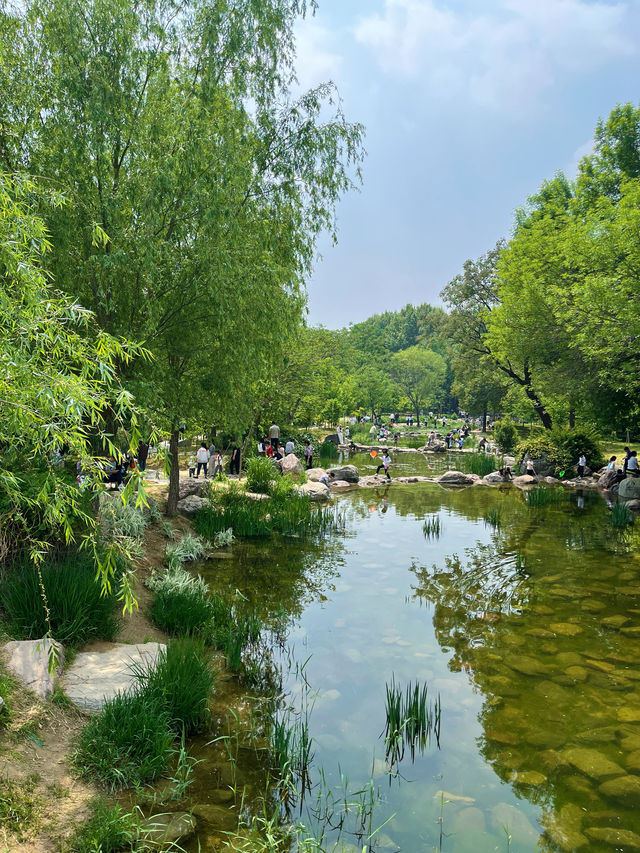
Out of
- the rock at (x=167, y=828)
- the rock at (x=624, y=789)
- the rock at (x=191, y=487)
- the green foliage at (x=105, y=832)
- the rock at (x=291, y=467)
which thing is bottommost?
the rock at (x=624, y=789)

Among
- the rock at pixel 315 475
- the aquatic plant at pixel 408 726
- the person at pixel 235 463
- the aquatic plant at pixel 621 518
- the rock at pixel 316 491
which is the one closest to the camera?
the aquatic plant at pixel 408 726

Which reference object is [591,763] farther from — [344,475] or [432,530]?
[344,475]

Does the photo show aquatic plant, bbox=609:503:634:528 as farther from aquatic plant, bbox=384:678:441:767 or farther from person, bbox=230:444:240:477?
person, bbox=230:444:240:477

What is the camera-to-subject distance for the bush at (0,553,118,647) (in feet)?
19.9

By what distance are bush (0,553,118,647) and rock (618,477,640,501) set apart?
20.4m

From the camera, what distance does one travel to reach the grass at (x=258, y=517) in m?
13.2

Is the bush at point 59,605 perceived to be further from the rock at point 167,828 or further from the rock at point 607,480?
the rock at point 607,480

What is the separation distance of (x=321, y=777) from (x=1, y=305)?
16.4ft

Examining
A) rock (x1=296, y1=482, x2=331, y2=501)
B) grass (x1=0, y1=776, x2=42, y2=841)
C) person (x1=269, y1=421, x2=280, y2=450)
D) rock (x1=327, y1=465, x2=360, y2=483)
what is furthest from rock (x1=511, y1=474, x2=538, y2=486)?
grass (x1=0, y1=776, x2=42, y2=841)

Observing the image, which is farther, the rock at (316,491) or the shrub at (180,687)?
the rock at (316,491)

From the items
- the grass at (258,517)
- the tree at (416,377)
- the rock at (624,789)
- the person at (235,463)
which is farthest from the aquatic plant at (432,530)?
the tree at (416,377)

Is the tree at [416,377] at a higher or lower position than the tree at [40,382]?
higher

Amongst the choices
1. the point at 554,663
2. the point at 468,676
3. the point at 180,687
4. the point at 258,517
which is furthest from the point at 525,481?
the point at 180,687

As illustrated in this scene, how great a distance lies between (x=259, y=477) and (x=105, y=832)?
41.9 feet
